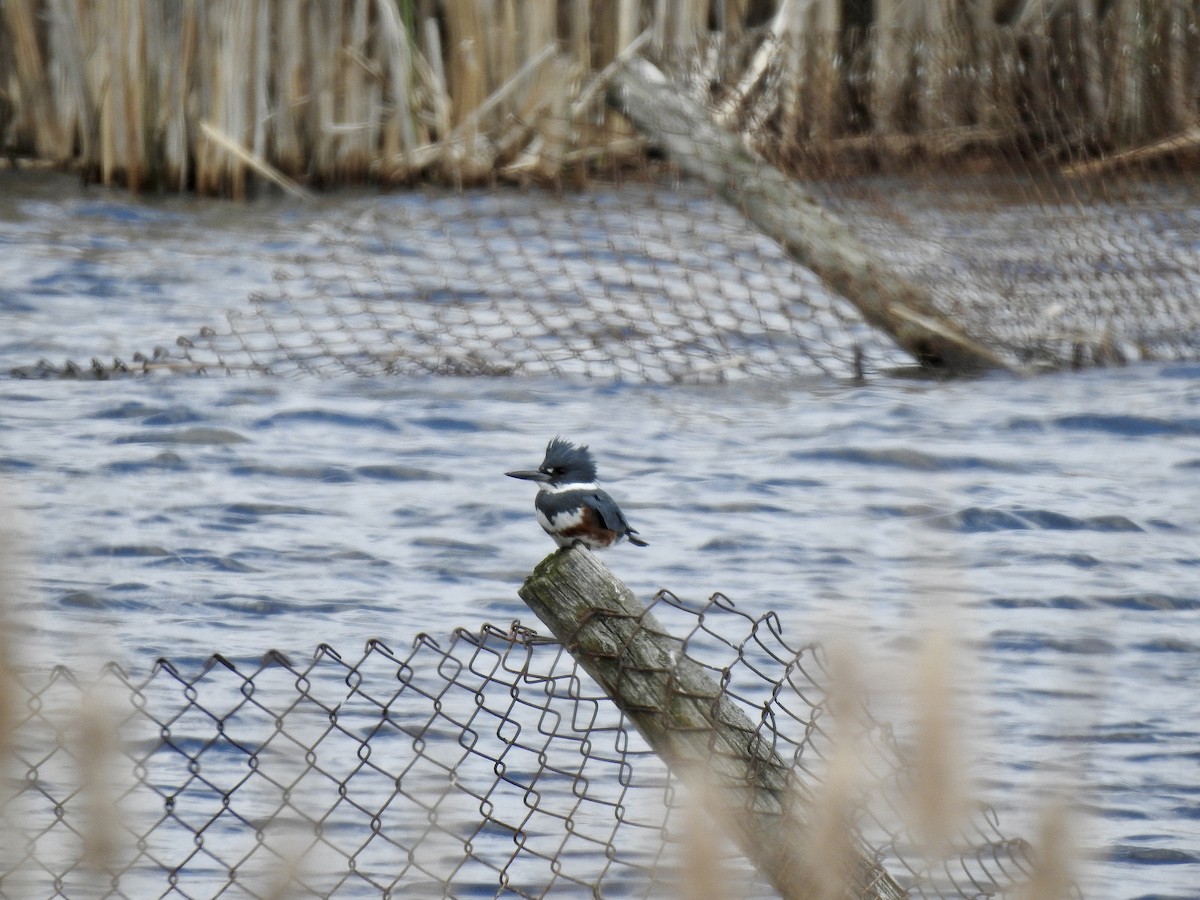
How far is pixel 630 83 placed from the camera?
7004mm

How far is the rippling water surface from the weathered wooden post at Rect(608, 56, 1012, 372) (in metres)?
0.49

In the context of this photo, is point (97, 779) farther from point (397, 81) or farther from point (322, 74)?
point (322, 74)

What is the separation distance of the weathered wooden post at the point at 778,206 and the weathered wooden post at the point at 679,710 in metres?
4.20

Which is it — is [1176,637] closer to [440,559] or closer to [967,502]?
[967,502]

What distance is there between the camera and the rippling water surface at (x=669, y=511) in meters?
4.59

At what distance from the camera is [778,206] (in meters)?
6.83

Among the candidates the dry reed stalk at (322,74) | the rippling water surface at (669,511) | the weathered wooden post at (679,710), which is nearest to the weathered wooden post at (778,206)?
the rippling water surface at (669,511)

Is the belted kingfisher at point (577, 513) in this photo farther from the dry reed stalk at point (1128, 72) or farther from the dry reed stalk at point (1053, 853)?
the dry reed stalk at point (1128, 72)

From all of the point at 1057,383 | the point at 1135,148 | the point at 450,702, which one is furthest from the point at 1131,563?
the point at 1135,148

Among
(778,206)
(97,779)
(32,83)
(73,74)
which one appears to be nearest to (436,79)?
(73,74)

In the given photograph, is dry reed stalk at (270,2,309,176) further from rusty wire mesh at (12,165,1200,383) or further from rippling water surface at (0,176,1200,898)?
rusty wire mesh at (12,165,1200,383)

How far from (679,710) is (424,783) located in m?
0.43

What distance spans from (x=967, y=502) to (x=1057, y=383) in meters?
1.40

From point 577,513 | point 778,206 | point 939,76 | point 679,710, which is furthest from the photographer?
point 939,76
